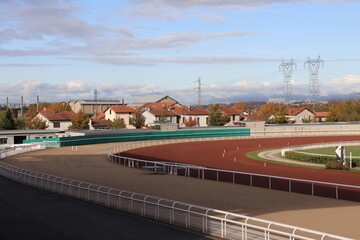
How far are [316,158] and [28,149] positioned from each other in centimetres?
2687

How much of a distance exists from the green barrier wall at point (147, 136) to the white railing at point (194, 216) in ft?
96.1

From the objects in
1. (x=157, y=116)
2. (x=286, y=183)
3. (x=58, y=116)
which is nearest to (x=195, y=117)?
(x=157, y=116)

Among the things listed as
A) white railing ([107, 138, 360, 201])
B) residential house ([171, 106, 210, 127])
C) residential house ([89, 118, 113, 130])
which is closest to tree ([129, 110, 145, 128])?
residential house ([89, 118, 113, 130])

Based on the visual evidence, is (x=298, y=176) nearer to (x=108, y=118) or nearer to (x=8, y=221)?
(x=8, y=221)

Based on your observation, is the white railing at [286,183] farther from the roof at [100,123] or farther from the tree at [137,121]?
the roof at [100,123]

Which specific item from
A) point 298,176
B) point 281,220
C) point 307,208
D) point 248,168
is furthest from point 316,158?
point 281,220

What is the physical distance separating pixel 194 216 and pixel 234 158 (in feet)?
88.3

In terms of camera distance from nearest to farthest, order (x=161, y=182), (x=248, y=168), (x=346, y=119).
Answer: (x=161, y=182)
(x=248, y=168)
(x=346, y=119)

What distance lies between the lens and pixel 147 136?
62500 millimetres

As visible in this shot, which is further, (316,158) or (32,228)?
(316,158)

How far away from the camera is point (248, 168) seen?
35.1 m

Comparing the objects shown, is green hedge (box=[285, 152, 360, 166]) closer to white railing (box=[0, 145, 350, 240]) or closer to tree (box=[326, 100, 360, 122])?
white railing (box=[0, 145, 350, 240])

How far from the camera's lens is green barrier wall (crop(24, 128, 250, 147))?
175ft

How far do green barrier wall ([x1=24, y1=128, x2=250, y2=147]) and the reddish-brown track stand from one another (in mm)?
6366
